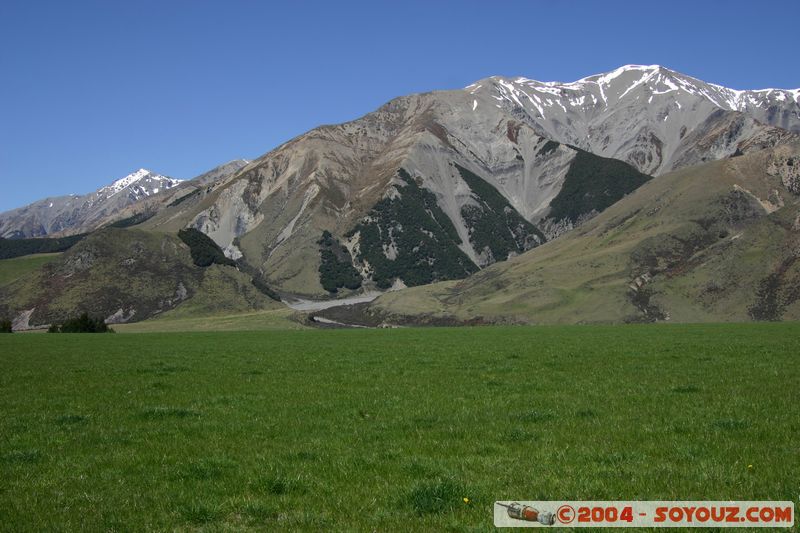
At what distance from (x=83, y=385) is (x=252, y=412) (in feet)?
34.9

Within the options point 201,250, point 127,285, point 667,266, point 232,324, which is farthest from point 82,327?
point 667,266

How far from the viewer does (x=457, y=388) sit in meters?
21.5

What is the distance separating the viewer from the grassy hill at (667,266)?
4656 inches

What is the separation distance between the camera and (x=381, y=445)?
13.4m

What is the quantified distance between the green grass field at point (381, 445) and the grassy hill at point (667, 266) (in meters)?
103

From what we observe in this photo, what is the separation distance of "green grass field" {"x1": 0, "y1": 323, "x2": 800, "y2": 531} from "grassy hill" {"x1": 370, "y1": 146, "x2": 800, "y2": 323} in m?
103

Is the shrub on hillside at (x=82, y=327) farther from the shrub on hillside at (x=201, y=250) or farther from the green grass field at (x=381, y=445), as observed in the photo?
the shrub on hillside at (x=201, y=250)

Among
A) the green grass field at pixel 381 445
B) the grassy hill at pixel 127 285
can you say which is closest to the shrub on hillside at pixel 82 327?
the grassy hill at pixel 127 285

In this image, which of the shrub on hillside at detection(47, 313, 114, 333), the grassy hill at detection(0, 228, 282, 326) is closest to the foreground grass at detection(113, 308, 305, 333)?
the shrub on hillside at detection(47, 313, 114, 333)

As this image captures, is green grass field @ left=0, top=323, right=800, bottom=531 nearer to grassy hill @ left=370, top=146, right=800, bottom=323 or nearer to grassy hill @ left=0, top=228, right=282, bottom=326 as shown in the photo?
grassy hill @ left=370, top=146, right=800, bottom=323

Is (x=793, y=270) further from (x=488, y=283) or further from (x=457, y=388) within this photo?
(x=457, y=388)

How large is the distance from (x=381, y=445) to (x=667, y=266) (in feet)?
458

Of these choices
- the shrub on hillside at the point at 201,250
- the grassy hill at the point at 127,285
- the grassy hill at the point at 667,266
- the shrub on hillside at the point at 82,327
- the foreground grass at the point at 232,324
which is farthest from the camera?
the shrub on hillside at the point at 201,250

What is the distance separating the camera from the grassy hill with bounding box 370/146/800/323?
11825 centimetres
